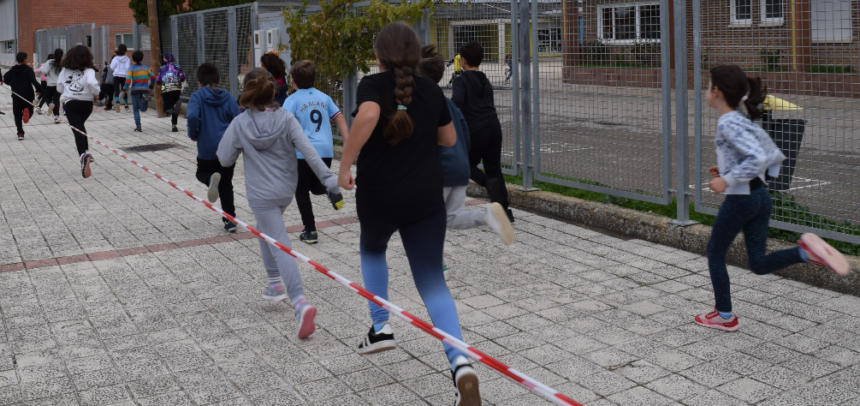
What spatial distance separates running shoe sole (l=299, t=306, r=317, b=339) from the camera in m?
4.64

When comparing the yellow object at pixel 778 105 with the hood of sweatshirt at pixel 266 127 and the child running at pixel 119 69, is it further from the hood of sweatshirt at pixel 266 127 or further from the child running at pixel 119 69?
the child running at pixel 119 69

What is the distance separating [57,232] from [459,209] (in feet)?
14.9

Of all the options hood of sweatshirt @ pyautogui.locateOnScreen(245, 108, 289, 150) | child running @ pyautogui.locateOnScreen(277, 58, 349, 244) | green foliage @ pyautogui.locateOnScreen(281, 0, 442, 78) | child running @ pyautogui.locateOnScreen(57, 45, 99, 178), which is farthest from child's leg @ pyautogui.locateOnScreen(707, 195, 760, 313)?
child running @ pyautogui.locateOnScreen(57, 45, 99, 178)

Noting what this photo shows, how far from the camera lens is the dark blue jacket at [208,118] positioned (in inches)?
279

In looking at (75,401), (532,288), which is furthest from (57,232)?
(532,288)

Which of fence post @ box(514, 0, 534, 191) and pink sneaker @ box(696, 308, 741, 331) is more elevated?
fence post @ box(514, 0, 534, 191)

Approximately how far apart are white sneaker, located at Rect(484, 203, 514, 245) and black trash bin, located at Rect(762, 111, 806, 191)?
259cm

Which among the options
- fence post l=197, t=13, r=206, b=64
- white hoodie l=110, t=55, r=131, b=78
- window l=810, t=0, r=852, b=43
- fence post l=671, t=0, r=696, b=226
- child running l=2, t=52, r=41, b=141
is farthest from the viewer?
white hoodie l=110, t=55, r=131, b=78

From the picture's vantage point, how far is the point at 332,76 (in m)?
12.1

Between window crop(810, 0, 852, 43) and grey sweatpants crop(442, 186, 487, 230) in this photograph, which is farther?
window crop(810, 0, 852, 43)

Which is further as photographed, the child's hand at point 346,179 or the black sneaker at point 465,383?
the child's hand at point 346,179

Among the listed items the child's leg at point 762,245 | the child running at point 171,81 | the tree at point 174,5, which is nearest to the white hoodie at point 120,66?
the tree at point 174,5

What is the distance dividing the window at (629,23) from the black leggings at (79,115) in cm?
722

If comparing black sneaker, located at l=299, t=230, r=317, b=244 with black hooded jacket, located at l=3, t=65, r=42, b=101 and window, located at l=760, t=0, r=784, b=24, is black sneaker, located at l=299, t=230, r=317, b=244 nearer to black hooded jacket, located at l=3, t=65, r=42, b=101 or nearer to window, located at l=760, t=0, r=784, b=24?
window, located at l=760, t=0, r=784, b=24
